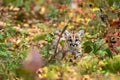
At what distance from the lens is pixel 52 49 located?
10.2 m

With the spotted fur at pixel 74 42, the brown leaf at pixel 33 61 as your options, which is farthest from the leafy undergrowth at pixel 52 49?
the spotted fur at pixel 74 42

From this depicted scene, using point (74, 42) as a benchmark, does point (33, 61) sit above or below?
below

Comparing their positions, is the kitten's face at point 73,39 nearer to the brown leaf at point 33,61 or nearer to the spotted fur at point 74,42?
the spotted fur at point 74,42

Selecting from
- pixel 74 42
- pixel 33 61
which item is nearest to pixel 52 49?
pixel 74 42

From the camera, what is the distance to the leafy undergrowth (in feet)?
25.7

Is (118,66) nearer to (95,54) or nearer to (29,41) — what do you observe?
(95,54)

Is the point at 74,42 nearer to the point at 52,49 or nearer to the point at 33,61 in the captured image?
the point at 52,49

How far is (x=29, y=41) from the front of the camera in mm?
11664

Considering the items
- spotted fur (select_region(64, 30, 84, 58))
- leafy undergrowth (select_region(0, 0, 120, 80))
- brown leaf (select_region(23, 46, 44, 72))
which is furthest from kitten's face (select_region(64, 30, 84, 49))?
brown leaf (select_region(23, 46, 44, 72))

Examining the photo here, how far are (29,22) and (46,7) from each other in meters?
2.57

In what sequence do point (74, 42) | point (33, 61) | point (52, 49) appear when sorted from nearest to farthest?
1. point (33, 61)
2. point (52, 49)
3. point (74, 42)

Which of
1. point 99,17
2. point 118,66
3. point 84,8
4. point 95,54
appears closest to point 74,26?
point 84,8

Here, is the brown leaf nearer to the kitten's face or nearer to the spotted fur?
the spotted fur

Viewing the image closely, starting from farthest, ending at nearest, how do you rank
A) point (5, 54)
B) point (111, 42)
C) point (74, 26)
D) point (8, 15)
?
point (8, 15)
point (74, 26)
point (111, 42)
point (5, 54)
